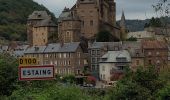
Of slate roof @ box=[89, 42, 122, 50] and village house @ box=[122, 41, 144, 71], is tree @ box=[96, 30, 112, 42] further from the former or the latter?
village house @ box=[122, 41, 144, 71]

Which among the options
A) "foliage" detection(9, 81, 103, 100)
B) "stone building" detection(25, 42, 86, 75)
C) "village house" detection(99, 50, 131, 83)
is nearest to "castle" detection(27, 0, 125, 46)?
"stone building" detection(25, 42, 86, 75)

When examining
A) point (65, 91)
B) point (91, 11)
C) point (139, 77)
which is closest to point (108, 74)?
point (91, 11)

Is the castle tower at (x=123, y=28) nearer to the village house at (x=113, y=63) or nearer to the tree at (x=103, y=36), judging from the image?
the tree at (x=103, y=36)

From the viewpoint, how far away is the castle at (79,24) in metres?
113

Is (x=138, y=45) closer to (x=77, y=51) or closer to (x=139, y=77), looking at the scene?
(x=77, y=51)

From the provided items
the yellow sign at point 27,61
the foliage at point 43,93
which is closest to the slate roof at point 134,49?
the foliage at point 43,93

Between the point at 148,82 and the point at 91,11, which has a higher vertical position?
the point at 91,11

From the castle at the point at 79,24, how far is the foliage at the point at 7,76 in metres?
80.2

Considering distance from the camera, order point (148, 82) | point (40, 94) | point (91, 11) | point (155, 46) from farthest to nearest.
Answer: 1. point (91, 11)
2. point (155, 46)
3. point (148, 82)
4. point (40, 94)

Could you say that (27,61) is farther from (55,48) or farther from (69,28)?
(69,28)

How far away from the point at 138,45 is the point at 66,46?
13.5 meters

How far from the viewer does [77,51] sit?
102750 mm

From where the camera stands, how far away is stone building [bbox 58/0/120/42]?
11225 centimetres

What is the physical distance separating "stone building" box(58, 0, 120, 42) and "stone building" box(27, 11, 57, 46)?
96.6 inches
